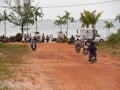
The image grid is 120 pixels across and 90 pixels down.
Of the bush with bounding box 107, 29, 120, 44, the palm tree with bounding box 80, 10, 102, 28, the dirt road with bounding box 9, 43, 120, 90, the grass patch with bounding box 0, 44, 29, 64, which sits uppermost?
the palm tree with bounding box 80, 10, 102, 28

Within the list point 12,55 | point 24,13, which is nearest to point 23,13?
point 24,13

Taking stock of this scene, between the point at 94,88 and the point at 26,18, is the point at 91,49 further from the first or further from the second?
the point at 26,18

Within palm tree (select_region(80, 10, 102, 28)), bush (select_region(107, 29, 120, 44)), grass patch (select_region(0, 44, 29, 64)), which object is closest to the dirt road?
grass patch (select_region(0, 44, 29, 64))

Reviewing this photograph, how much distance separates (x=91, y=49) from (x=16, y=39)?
35.2 m

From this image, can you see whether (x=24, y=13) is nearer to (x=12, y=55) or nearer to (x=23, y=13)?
(x=23, y=13)

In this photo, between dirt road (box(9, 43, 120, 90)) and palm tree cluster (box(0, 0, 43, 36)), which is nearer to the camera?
dirt road (box(9, 43, 120, 90))

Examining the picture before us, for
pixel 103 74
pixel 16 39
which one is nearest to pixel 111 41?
pixel 16 39

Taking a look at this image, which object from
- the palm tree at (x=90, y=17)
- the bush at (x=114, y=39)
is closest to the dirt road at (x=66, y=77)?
the bush at (x=114, y=39)

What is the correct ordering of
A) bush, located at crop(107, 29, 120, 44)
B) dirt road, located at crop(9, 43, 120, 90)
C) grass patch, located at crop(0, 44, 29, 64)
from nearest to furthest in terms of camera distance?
1. dirt road, located at crop(9, 43, 120, 90)
2. grass patch, located at crop(0, 44, 29, 64)
3. bush, located at crop(107, 29, 120, 44)

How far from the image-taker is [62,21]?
81625mm

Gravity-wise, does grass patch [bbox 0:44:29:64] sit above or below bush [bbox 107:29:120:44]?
below

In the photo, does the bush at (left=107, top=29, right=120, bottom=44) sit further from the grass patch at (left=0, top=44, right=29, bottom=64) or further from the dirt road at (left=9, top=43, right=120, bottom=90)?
the dirt road at (left=9, top=43, right=120, bottom=90)

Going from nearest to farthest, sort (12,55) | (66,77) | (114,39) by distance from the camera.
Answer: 1. (66,77)
2. (12,55)
3. (114,39)

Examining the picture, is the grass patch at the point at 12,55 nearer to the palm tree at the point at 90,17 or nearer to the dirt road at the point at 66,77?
the dirt road at the point at 66,77
